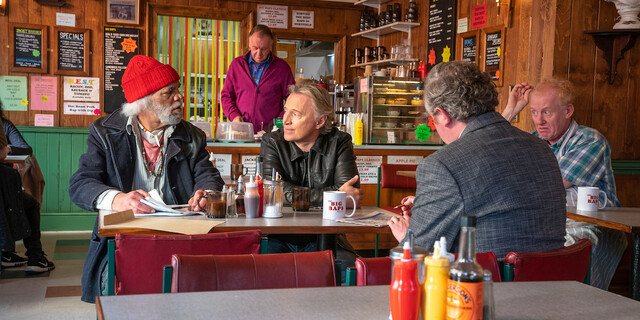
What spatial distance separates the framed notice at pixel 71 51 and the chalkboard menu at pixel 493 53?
427 centimetres

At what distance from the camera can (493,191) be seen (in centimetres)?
187

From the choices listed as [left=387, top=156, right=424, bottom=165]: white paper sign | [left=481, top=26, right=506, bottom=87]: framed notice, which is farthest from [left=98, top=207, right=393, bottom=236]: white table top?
[left=481, top=26, right=506, bottom=87]: framed notice

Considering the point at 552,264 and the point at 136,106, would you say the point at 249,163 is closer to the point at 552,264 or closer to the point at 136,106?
the point at 136,106

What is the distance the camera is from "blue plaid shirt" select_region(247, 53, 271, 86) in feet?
20.2

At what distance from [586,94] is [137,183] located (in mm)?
3583

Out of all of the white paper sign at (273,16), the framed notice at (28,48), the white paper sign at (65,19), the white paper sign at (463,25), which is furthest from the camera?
the white paper sign at (273,16)

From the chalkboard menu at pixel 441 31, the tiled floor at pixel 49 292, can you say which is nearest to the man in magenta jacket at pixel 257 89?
the chalkboard menu at pixel 441 31

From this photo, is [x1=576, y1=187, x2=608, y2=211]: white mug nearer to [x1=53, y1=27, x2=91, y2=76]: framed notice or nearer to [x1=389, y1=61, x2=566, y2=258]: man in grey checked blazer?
[x1=389, y1=61, x2=566, y2=258]: man in grey checked blazer

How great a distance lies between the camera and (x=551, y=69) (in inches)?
194

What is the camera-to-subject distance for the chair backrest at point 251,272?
4.80 feet

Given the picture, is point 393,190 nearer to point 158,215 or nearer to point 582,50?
point 582,50

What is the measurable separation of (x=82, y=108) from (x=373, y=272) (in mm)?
6299

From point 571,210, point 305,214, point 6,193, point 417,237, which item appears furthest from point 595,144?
point 6,193

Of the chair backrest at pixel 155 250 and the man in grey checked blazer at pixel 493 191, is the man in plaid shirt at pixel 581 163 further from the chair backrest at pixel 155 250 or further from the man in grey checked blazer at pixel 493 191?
the chair backrest at pixel 155 250
